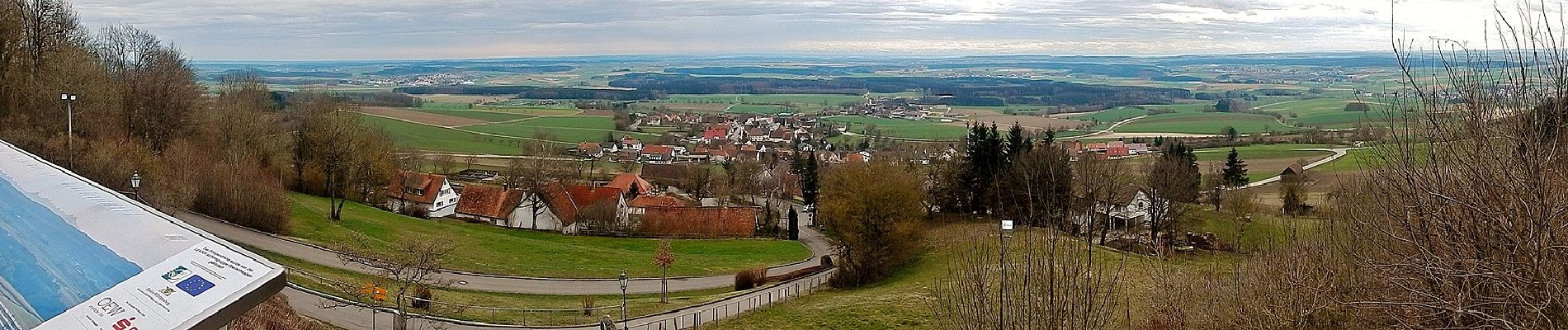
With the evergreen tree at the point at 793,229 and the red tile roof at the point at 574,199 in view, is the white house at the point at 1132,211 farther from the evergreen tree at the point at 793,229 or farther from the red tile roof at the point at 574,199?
the red tile roof at the point at 574,199

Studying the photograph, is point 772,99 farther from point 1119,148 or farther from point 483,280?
point 483,280

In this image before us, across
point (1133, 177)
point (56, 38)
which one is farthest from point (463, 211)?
point (1133, 177)

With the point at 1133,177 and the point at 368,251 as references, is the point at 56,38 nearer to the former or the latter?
the point at 368,251

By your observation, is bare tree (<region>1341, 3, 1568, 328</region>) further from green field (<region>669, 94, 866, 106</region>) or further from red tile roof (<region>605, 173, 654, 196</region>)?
green field (<region>669, 94, 866, 106</region>)

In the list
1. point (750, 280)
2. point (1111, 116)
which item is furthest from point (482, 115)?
point (750, 280)

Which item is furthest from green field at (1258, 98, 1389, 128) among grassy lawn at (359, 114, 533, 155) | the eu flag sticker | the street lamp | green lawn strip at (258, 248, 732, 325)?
grassy lawn at (359, 114, 533, 155)

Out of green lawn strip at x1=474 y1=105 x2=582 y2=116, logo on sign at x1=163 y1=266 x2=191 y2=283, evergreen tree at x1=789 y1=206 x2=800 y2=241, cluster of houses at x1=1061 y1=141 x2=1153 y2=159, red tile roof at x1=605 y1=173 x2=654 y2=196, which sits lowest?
evergreen tree at x1=789 y1=206 x2=800 y2=241

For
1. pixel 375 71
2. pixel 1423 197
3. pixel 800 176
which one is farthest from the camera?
pixel 375 71
